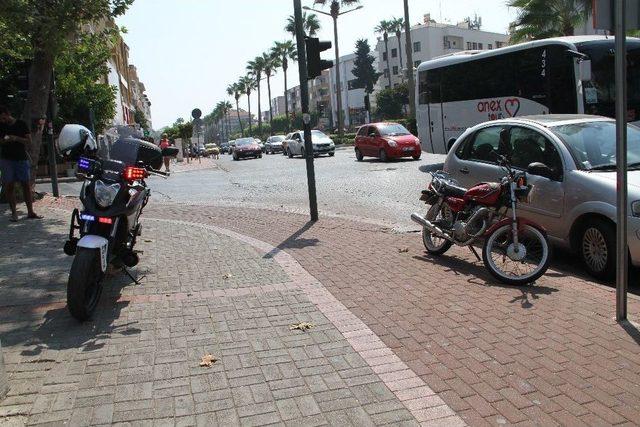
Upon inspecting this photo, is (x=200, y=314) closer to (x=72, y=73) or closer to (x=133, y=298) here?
(x=133, y=298)

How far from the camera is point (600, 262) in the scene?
20.0 feet

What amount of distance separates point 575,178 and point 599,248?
0.79 metres

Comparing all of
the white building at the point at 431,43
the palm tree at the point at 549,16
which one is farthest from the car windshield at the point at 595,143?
the white building at the point at 431,43

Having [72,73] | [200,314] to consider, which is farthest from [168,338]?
[72,73]

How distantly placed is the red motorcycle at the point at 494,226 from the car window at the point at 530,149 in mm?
525

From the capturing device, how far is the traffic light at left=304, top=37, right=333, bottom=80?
9344mm

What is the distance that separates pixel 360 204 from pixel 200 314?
25.3 ft

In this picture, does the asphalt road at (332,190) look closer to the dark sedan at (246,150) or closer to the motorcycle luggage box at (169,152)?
the motorcycle luggage box at (169,152)

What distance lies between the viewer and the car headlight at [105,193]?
5078 millimetres

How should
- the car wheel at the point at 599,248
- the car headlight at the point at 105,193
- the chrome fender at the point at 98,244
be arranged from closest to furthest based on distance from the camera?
the chrome fender at the point at 98,244 < the car headlight at the point at 105,193 < the car wheel at the point at 599,248

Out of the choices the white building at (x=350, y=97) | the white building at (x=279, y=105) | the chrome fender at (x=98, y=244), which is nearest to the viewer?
the chrome fender at (x=98, y=244)

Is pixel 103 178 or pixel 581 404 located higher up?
pixel 103 178

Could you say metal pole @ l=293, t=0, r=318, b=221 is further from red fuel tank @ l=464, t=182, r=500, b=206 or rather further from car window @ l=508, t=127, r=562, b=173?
red fuel tank @ l=464, t=182, r=500, b=206

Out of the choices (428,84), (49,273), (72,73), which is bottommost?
(49,273)
